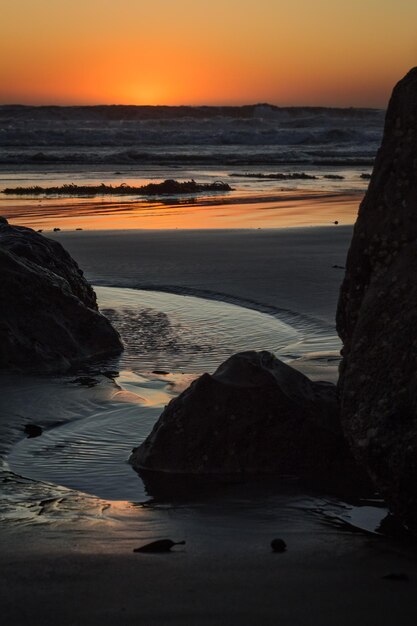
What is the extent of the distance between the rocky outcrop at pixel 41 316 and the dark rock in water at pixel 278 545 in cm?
300

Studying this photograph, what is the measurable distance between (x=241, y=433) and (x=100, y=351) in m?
2.59

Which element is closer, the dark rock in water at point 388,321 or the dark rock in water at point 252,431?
the dark rock in water at point 388,321

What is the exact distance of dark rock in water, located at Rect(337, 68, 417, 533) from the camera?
272 centimetres

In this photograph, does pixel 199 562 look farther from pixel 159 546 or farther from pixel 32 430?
pixel 32 430

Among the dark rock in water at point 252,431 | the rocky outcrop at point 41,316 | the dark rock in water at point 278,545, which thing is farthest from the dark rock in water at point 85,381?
the dark rock in water at point 278,545

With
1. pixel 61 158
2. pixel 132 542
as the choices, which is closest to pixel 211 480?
pixel 132 542

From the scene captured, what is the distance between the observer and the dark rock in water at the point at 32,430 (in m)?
4.26

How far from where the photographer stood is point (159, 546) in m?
2.85

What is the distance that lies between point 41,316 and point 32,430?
170 centimetres

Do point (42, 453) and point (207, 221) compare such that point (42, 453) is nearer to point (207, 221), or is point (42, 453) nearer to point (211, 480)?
point (211, 480)

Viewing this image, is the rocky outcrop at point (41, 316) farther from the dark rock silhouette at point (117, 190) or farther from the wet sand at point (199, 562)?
the dark rock silhouette at point (117, 190)

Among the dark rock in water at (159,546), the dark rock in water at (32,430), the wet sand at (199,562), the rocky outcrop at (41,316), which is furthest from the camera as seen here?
the rocky outcrop at (41,316)

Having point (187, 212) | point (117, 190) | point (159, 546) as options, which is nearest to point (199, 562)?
point (159, 546)

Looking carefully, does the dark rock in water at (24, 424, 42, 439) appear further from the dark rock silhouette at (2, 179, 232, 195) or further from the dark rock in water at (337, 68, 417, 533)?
the dark rock silhouette at (2, 179, 232, 195)
